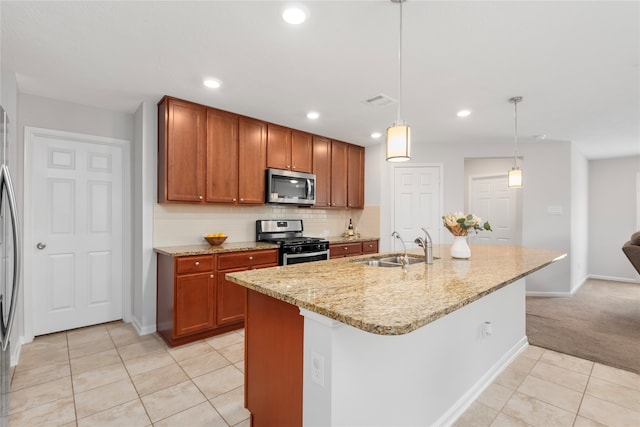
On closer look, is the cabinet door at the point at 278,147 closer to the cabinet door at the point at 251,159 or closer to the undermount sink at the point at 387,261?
the cabinet door at the point at 251,159

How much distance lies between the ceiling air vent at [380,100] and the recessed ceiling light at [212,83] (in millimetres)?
1408

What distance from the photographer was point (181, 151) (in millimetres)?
3164

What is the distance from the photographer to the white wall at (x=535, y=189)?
4.81 metres

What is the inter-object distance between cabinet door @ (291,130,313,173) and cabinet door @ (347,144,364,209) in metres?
0.85

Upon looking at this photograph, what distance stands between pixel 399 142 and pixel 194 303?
7.75 ft

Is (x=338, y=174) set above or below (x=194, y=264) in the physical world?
above

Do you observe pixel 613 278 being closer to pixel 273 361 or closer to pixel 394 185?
pixel 394 185

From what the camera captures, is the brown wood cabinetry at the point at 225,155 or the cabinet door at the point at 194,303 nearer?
the cabinet door at the point at 194,303

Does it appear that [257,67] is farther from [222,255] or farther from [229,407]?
[229,407]

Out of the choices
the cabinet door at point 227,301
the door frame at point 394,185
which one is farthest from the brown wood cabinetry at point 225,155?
the door frame at point 394,185

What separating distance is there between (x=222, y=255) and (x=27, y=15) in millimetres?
2153

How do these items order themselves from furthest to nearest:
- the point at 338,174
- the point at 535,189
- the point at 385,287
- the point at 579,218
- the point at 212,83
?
the point at 579,218
the point at 535,189
the point at 338,174
the point at 212,83
the point at 385,287

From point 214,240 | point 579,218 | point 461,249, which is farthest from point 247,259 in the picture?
point 579,218

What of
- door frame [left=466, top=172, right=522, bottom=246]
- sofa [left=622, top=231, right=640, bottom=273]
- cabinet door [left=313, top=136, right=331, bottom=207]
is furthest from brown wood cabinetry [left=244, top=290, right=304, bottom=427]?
door frame [left=466, top=172, right=522, bottom=246]
